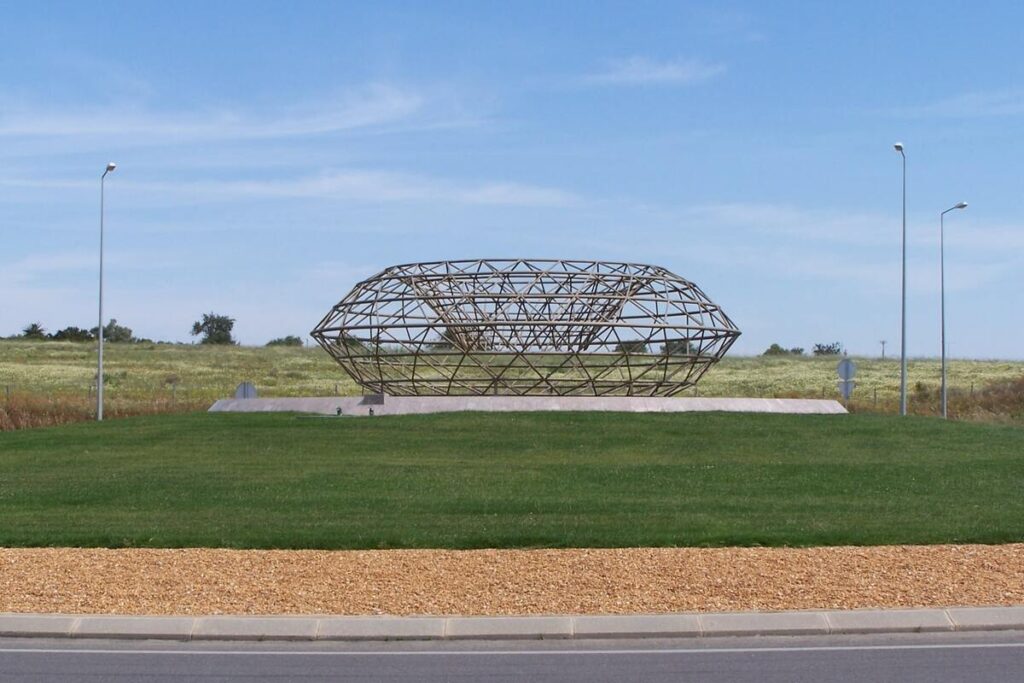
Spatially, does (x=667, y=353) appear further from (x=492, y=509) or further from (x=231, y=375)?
(x=231, y=375)

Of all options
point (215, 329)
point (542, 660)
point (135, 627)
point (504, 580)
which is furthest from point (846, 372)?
point (215, 329)

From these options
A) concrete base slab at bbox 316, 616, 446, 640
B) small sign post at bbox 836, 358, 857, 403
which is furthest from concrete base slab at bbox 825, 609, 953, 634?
small sign post at bbox 836, 358, 857, 403

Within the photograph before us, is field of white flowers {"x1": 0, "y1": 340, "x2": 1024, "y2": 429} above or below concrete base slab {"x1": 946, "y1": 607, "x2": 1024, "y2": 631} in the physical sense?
above

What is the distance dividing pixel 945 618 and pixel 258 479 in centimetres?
1275

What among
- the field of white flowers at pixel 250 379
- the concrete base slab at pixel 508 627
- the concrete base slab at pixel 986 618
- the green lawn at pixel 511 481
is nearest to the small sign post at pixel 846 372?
the green lawn at pixel 511 481

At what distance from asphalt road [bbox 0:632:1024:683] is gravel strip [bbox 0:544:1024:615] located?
36.5 inches

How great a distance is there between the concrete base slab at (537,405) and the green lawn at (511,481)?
1444mm

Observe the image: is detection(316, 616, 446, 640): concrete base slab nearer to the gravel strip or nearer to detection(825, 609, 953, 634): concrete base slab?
the gravel strip

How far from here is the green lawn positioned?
15672 mm

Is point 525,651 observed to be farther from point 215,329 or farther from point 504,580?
point 215,329

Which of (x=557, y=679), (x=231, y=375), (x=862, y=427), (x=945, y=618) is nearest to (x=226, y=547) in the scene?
(x=557, y=679)

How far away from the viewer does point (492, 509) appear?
17641mm

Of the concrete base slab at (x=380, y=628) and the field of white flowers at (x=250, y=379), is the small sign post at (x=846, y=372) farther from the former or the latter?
the concrete base slab at (x=380, y=628)

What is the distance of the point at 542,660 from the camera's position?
10.5 m
